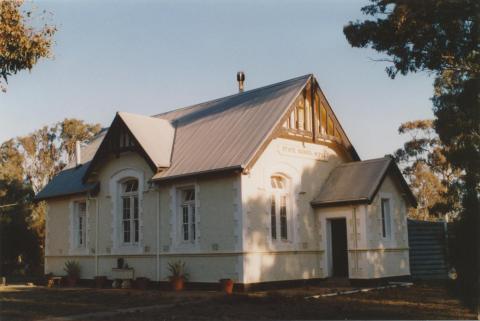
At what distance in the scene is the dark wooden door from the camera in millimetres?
21734

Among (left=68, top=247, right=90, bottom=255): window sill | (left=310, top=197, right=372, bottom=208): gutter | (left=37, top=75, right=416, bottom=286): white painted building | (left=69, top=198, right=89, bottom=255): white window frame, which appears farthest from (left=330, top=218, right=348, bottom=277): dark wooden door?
(left=69, top=198, right=89, bottom=255): white window frame

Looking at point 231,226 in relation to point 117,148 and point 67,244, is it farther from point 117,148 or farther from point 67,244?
point 67,244

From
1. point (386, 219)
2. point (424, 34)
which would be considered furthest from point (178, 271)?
point (424, 34)

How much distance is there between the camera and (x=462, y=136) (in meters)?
24.4

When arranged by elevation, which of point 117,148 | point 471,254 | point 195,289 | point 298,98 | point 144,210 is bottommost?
point 195,289

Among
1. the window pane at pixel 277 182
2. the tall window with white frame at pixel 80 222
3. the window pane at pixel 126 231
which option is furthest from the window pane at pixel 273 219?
the tall window with white frame at pixel 80 222

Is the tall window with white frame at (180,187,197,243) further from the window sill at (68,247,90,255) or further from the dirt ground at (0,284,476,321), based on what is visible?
the window sill at (68,247,90,255)

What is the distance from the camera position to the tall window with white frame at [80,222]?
25.9 metres

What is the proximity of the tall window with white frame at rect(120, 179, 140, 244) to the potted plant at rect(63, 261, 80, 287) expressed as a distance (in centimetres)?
348

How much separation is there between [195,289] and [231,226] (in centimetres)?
279

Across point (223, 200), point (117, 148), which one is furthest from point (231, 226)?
point (117, 148)

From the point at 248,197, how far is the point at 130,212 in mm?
6254

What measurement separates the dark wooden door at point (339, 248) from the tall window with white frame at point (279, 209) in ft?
7.14

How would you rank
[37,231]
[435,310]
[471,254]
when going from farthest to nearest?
1. [37,231]
2. [435,310]
3. [471,254]
